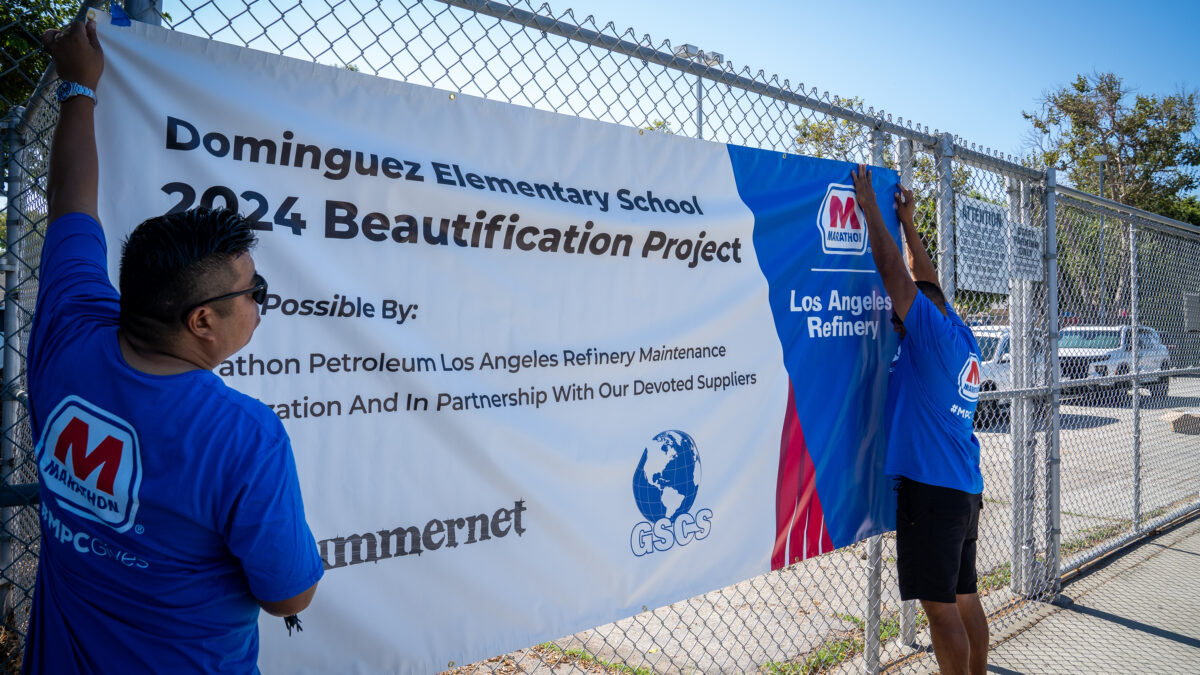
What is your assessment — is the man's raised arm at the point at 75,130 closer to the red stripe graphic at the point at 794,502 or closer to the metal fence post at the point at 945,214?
the red stripe graphic at the point at 794,502

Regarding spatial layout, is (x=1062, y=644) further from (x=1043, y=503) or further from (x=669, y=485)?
(x=669, y=485)

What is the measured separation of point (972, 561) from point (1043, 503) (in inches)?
85.2

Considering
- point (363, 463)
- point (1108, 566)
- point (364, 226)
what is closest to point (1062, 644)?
point (1108, 566)

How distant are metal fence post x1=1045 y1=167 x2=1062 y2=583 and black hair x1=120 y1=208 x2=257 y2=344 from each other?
5266 mm

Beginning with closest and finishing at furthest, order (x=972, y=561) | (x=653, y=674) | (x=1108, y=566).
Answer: (x=972, y=561), (x=653, y=674), (x=1108, y=566)

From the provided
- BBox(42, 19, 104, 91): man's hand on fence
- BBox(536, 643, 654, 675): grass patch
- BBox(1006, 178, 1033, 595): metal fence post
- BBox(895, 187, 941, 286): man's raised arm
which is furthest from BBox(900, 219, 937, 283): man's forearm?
BBox(42, 19, 104, 91): man's hand on fence

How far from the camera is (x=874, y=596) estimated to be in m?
3.80

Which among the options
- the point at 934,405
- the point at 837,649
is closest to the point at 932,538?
the point at 934,405

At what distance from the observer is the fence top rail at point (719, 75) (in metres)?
2.48

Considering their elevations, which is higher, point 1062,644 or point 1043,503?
point 1043,503

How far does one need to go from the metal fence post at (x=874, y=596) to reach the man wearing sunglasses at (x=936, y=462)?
33cm

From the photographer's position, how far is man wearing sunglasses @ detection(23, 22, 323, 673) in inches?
50.7

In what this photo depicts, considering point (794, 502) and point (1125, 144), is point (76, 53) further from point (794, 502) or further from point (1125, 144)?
point (1125, 144)

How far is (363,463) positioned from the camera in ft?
6.82
